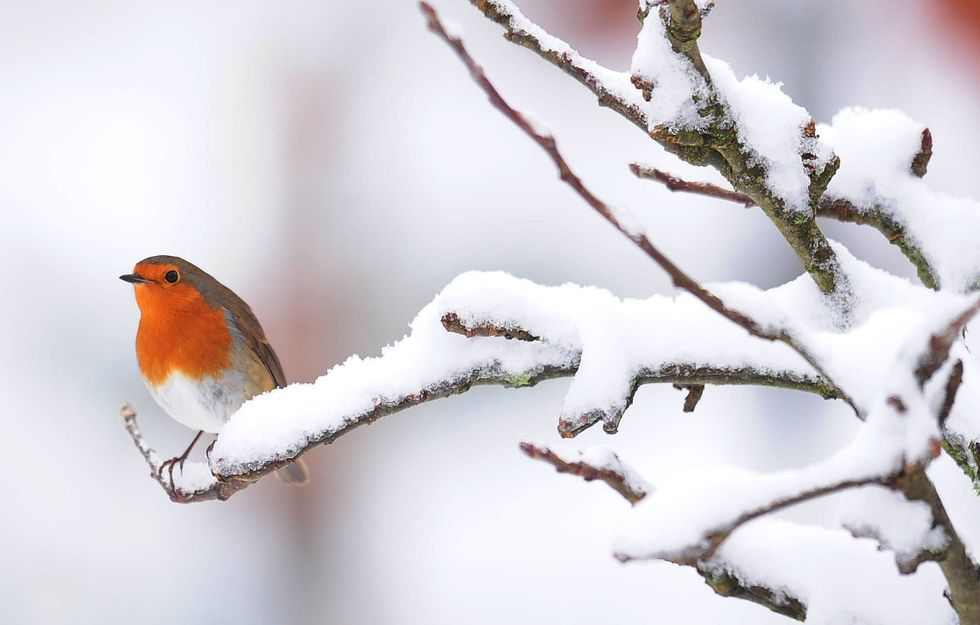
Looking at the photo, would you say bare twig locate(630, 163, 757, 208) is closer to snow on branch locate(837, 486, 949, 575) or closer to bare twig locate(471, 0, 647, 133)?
bare twig locate(471, 0, 647, 133)

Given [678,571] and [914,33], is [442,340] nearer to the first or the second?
[678,571]

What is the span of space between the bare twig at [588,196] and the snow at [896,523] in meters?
0.10

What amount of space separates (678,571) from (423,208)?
1633mm

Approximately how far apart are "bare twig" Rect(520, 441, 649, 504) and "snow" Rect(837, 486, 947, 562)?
142mm

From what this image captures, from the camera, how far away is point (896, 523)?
517 mm

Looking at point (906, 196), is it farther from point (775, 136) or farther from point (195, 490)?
point (195, 490)

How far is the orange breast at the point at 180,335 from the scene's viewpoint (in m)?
1.73

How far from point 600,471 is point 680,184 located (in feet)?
0.69

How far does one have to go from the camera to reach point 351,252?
3678mm

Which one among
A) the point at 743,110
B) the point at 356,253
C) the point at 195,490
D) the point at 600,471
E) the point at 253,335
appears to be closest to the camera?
the point at 600,471

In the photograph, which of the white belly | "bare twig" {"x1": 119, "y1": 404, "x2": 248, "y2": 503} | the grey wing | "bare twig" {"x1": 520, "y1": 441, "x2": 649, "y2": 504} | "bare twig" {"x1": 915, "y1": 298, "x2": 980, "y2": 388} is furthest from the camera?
the grey wing

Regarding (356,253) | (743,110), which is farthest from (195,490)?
(356,253)

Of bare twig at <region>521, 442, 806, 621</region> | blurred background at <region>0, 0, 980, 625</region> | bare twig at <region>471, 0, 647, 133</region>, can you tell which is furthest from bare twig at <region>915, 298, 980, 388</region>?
blurred background at <region>0, 0, 980, 625</region>

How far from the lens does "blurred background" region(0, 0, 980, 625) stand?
335 cm
